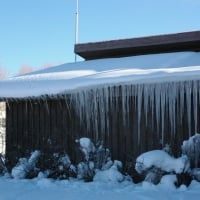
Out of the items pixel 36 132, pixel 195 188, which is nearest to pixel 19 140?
pixel 36 132

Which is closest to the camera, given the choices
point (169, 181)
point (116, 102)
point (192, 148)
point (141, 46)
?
point (169, 181)

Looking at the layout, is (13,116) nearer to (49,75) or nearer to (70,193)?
(49,75)

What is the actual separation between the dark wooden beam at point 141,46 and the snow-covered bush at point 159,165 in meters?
3.67

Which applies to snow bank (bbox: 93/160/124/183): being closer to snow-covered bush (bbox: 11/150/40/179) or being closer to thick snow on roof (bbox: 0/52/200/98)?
thick snow on roof (bbox: 0/52/200/98)

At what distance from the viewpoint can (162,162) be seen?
8469 mm

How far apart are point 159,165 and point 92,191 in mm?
1316

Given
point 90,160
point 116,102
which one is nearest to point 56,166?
point 90,160

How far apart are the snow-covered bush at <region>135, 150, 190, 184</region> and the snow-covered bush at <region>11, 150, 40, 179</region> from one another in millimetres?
2839

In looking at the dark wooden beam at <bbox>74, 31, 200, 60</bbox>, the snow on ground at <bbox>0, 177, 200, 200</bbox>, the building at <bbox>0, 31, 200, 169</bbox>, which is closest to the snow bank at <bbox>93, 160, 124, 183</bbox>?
the snow on ground at <bbox>0, 177, 200, 200</bbox>

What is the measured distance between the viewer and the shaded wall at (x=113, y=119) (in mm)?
9211

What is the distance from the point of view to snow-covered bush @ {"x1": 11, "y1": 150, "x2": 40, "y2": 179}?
33.6 feet

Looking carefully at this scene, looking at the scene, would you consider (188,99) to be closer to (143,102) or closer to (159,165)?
(143,102)

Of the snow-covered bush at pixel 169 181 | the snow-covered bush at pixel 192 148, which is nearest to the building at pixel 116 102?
the snow-covered bush at pixel 192 148

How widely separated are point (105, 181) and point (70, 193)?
3.63ft
